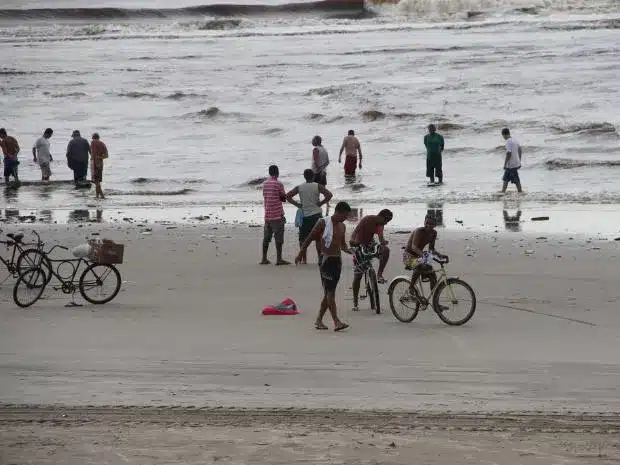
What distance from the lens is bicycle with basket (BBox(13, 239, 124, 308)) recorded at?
13.9 meters

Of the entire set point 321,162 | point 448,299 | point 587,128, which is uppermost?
point 587,128

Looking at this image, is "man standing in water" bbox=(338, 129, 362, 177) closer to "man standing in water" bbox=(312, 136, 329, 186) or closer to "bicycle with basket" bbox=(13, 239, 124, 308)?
"man standing in water" bbox=(312, 136, 329, 186)

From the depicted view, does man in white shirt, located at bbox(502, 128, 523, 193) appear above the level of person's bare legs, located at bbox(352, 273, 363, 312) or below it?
above

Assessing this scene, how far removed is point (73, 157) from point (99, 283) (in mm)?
13959

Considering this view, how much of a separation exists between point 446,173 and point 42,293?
1670 cm

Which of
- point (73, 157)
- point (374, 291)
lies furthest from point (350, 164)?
point (374, 291)

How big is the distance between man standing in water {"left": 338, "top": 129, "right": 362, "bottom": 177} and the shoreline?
402 cm

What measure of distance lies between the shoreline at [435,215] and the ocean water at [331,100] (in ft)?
2.47

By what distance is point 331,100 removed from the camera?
42312mm

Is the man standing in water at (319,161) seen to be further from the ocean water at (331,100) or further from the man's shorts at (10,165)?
the man's shorts at (10,165)

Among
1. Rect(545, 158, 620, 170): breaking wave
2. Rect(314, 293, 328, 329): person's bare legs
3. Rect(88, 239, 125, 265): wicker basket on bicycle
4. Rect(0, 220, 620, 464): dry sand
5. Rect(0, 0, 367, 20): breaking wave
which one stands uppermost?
Rect(0, 0, 367, 20): breaking wave

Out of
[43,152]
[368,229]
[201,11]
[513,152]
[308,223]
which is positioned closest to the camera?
[368,229]

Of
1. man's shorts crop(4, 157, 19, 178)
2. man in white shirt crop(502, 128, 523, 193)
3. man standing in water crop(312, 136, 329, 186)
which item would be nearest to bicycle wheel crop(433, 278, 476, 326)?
man standing in water crop(312, 136, 329, 186)

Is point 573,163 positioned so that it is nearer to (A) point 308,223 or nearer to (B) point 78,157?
(B) point 78,157
